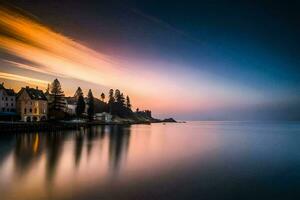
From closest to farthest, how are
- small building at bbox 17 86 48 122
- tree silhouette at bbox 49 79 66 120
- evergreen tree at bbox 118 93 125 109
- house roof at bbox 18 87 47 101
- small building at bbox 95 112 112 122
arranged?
1. small building at bbox 17 86 48 122
2. house roof at bbox 18 87 47 101
3. tree silhouette at bbox 49 79 66 120
4. small building at bbox 95 112 112 122
5. evergreen tree at bbox 118 93 125 109

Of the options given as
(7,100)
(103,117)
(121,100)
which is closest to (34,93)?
(7,100)

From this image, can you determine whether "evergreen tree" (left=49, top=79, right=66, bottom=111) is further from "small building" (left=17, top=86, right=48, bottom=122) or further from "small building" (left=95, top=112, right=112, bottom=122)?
"small building" (left=95, top=112, right=112, bottom=122)

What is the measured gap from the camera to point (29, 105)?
251 ft

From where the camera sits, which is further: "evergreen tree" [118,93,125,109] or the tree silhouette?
"evergreen tree" [118,93,125,109]

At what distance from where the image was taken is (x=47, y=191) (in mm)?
14141

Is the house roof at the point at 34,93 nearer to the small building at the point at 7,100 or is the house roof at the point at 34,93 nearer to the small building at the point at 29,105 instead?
the small building at the point at 29,105

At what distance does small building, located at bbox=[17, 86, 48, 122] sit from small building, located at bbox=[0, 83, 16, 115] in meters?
1.43

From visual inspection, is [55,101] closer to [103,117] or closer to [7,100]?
[7,100]

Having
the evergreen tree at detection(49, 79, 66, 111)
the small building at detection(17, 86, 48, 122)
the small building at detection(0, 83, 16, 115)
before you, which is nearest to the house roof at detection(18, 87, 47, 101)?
the small building at detection(17, 86, 48, 122)

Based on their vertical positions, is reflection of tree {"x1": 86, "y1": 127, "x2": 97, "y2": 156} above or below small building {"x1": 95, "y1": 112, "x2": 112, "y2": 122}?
below

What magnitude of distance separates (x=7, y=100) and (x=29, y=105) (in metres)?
6.10

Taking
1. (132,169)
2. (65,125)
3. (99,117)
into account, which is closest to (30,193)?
(132,169)

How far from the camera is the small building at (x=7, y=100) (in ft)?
240

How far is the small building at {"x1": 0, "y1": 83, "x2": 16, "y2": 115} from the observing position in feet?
240
